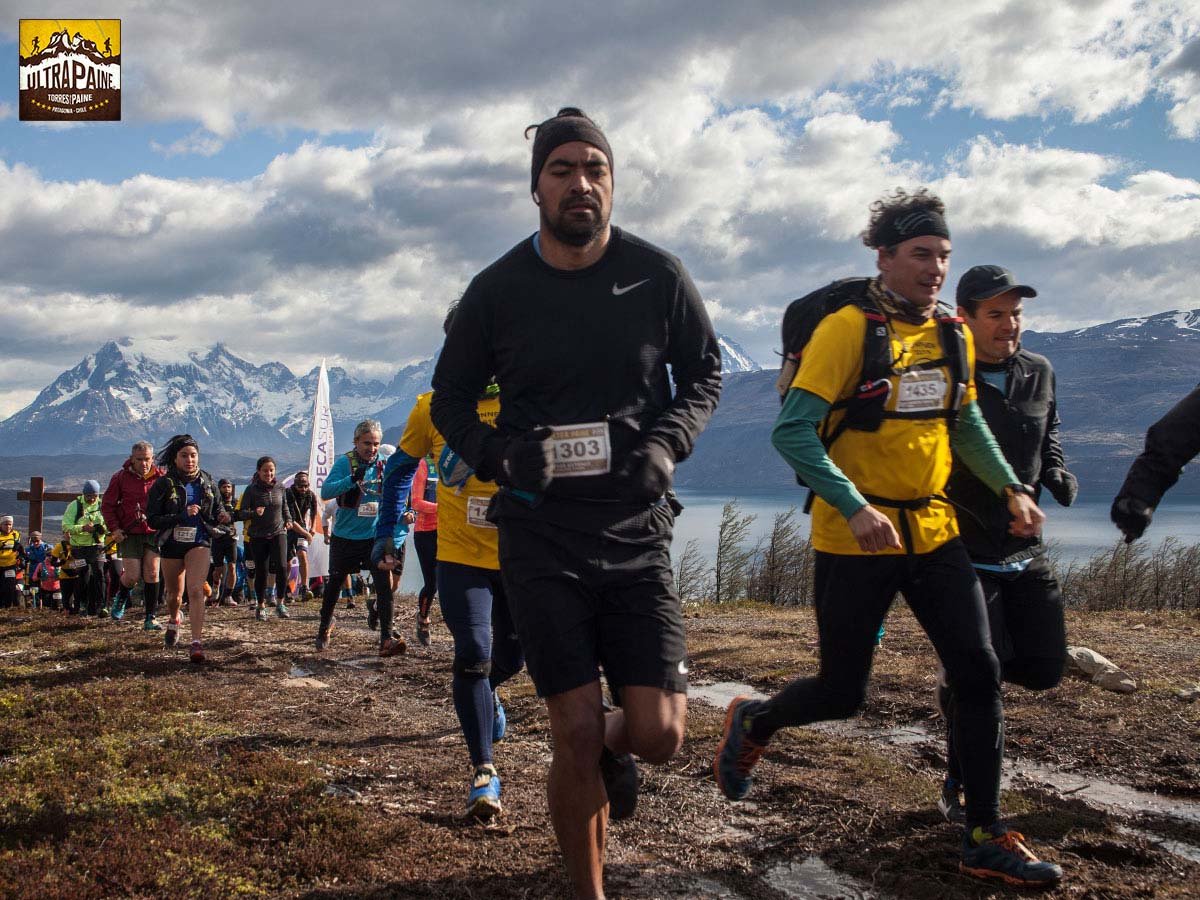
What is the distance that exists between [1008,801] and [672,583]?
8.01 feet

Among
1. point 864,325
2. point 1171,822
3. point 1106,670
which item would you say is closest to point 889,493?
point 864,325

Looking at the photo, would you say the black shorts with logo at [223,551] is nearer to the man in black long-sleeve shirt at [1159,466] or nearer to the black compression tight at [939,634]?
the black compression tight at [939,634]

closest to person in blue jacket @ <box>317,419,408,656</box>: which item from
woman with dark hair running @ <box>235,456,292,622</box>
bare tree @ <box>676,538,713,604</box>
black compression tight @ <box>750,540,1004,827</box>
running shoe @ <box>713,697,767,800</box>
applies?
woman with dark hair running @ <box>235,456,292,622</box>

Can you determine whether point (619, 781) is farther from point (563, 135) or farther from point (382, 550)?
point (382, 550)

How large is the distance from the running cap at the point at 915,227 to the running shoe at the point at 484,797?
292cm

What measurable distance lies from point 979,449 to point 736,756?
167cm

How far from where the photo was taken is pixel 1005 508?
423cm

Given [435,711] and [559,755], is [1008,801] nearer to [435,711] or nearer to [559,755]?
[559,755]

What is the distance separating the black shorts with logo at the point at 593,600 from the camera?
116 inches

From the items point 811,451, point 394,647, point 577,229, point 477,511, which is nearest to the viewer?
point 577,229

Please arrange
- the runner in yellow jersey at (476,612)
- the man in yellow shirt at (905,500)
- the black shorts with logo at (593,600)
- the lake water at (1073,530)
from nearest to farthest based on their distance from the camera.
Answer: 1. the black shorts with logo at (593,600)
2. the man in yellow shirt at (905,500)
3. the runner in yellow jersey at (476,612)
4. the lake water at (1073,530)

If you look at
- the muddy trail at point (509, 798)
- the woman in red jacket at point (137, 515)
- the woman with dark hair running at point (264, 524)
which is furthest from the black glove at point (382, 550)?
the woman with dark hair running at point (264, 524)

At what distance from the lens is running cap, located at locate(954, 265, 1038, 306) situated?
451 centimetres

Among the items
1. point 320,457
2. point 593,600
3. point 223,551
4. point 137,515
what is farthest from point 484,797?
point 320,457
